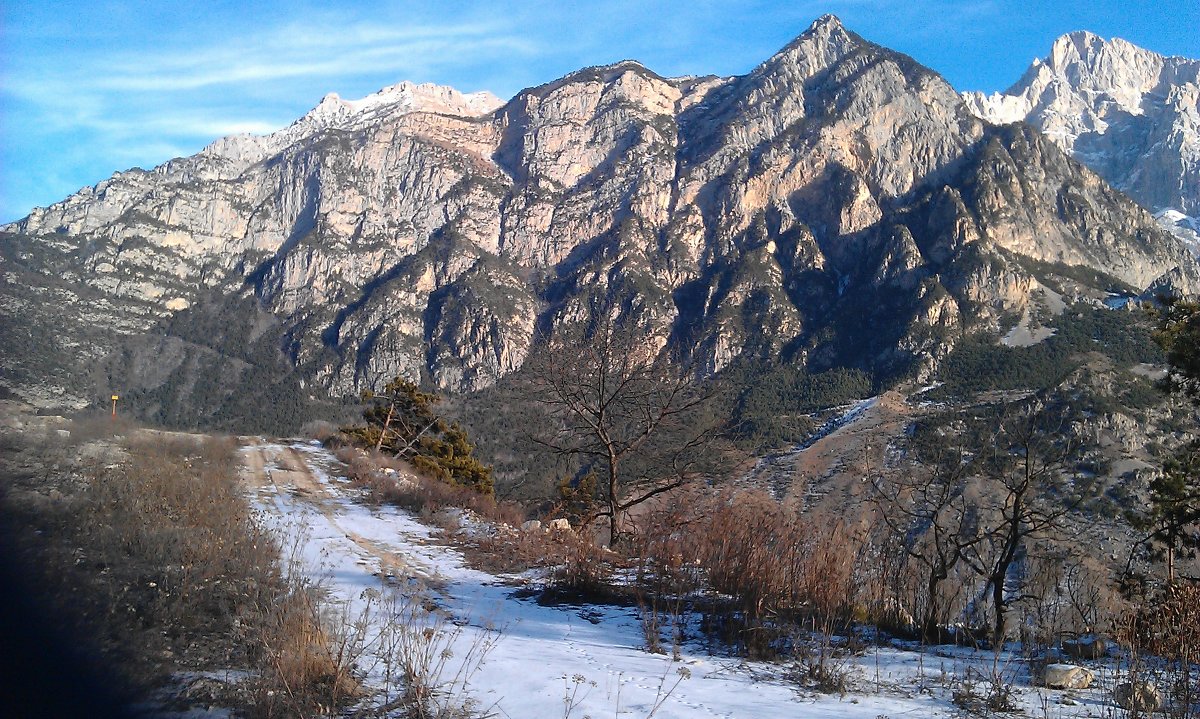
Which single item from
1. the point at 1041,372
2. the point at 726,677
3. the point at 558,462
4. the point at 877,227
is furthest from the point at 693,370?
the point at 877,227

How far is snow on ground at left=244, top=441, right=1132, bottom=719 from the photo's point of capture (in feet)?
13.6

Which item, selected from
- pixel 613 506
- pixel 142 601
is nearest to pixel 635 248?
pixel 613 506

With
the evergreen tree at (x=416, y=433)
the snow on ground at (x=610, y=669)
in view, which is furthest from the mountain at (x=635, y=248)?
the snow on ground at (x=610, y=669)

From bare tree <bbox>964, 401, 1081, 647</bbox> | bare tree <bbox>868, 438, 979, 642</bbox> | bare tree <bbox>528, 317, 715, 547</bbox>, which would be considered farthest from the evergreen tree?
bare tree <bbox>964, 401, 1081, 647</bbox>

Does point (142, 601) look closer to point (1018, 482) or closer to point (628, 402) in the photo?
point (1018, 482)

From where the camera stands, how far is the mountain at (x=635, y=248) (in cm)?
14762

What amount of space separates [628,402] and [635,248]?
166m

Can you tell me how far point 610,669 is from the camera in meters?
4.80

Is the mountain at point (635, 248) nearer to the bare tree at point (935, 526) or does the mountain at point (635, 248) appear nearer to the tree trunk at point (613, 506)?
the tree trunk at point (613, 506)

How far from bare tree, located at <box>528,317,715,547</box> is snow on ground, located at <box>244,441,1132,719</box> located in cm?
421

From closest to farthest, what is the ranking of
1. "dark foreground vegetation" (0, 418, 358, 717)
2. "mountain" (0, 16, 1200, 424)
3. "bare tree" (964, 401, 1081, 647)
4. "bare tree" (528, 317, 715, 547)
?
"dark foreground vegetation" (0, 418, 358, 717)
"bare tree" (964, 401, 1081, 647)
"bare tree" (528, 317, 715, 547)
"mountain" (0, 16, 1200, 424)

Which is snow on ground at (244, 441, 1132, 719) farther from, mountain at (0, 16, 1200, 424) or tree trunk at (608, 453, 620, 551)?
mountain at (0, 16, 1200, 424)

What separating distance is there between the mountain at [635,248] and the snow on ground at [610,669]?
13177cm

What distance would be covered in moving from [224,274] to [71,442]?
195 meters
